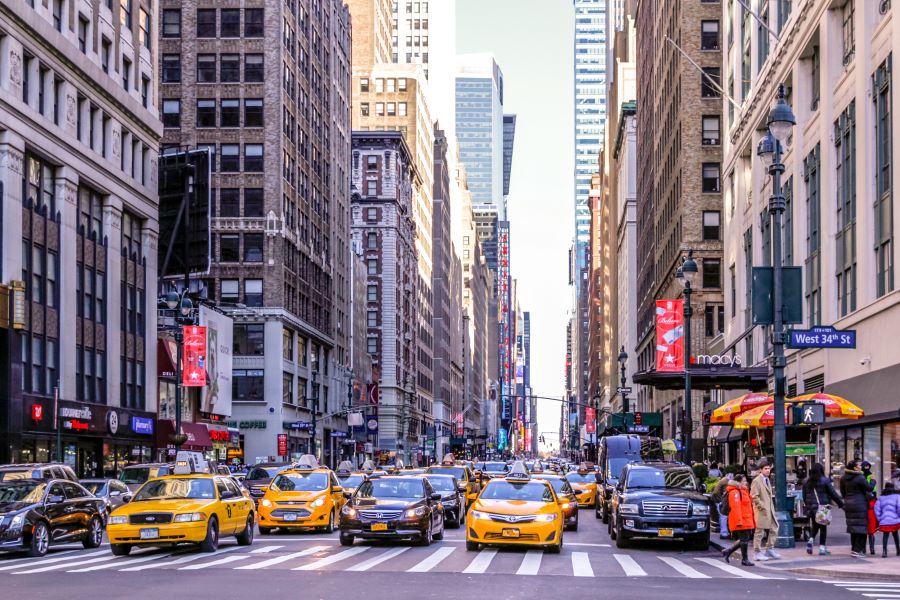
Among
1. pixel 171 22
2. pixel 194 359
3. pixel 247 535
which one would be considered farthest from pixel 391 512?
pixel 171 22

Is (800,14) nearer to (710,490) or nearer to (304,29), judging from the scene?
(710,490)

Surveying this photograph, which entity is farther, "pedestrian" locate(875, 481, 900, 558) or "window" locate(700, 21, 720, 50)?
"window" locate(700, 21, 720, 50)

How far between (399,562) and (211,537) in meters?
4.51

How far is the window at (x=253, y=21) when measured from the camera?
9044cm

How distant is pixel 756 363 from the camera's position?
5709 centimetres

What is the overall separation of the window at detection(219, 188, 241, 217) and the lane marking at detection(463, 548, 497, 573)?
218 ft

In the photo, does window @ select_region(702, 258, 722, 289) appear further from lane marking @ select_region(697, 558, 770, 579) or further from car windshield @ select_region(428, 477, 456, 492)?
lane marking @ select_region(697, 558, 770, 579)

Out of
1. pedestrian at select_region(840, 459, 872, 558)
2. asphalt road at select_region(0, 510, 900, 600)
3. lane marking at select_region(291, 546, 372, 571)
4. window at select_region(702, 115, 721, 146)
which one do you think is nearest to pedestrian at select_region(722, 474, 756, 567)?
asphalt road at select_region(0, 510, 900, 600)

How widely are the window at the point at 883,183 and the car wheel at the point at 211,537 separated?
19632mm

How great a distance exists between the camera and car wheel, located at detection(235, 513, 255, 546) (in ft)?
92.9

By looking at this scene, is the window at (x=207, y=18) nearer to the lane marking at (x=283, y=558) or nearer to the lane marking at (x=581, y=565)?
the lane marking at (x=283, y=558)

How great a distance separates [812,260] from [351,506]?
24.1m

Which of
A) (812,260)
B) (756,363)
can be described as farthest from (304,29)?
(812,260)

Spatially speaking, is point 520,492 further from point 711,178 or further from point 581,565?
point 711,178
